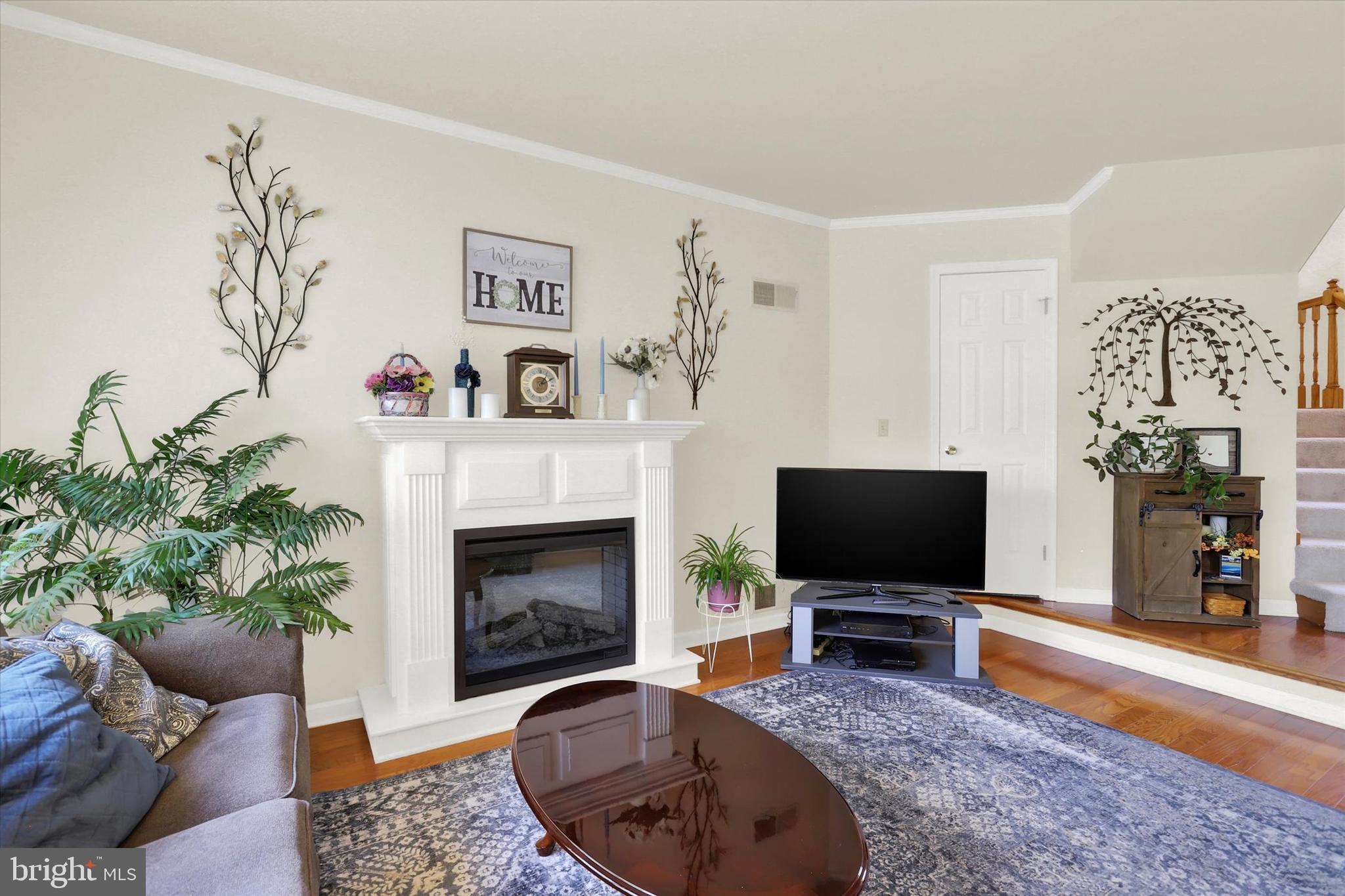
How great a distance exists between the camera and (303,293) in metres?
2.73

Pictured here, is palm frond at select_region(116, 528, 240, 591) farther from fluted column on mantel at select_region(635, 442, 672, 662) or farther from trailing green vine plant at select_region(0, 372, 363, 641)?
fluted column on mantel at select_region(635, 442, 672, 662)

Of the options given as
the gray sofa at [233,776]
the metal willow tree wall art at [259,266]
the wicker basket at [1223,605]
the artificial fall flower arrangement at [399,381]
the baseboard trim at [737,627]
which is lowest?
the baseboard trim at [737,627]

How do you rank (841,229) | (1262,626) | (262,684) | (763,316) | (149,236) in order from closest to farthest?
1. (262,684)
2. (149,236)
3. (1262,626)
4. (763,316)
5. (841,229)

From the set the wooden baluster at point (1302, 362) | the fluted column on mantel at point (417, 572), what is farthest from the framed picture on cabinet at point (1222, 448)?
the fluted column on mantel at point (417, 572)

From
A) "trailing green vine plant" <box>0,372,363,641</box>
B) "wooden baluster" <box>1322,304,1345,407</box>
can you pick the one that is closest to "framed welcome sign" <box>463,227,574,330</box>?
"trailing green vine plant" <box>0,372,363,641</box>

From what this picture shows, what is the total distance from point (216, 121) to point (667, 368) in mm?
2306

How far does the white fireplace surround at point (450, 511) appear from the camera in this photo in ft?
8.48

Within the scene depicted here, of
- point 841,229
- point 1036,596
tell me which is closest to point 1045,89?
point 841,229

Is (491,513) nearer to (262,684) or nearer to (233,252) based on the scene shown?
(262,684)

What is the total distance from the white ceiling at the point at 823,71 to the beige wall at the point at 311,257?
21 centimetres

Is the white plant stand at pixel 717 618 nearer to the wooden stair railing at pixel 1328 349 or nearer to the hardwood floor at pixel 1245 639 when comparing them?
the hardwood floor at pixel 1245 639

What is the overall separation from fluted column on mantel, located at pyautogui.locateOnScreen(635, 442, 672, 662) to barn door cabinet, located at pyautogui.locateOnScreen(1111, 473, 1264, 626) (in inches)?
107

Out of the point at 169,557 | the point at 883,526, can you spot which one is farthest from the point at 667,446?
the point at 169,557

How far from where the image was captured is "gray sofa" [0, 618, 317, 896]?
1.13 metres
